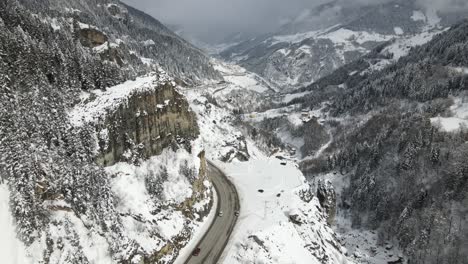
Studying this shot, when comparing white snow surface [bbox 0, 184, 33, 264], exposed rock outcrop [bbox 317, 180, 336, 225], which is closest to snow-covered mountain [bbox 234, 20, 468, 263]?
→ exposed rock outcrop [bbox 317, 180, 336, 225]

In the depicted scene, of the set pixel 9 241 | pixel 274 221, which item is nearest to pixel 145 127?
pixel 9 241

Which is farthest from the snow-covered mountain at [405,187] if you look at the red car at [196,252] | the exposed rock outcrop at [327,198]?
the red car at [196,252]

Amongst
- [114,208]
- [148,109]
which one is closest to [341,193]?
[148,109]

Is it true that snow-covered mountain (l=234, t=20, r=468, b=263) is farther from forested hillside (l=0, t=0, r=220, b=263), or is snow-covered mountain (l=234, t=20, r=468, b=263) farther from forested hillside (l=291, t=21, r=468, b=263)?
forested hillside (l=0, t=0, r=220, b=263)

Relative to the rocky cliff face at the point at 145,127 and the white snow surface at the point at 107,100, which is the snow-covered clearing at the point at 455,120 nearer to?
the rocky cliff face at the point at 145,127

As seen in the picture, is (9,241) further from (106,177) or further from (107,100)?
(107,100)

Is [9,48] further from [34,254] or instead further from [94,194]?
[34,254]

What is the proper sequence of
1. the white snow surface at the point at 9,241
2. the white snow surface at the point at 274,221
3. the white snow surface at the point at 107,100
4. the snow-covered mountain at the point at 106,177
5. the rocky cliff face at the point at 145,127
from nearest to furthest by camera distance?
the white snow surface at the point at 9,241
the snow-covered mountain at the point at 106,177
the white snow surface at the point at 107,100
the rocky cliff face at the point at 145,127
the white snow surface at the point at 274,221
